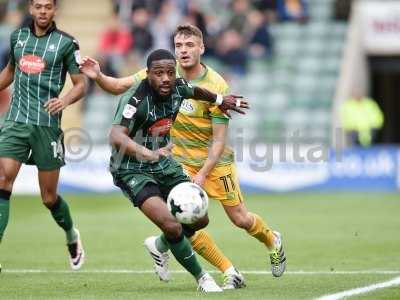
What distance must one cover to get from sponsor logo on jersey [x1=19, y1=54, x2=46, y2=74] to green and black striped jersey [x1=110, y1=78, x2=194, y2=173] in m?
1.29

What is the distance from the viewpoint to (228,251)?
13625 mm

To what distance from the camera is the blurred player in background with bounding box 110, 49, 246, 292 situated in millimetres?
9570

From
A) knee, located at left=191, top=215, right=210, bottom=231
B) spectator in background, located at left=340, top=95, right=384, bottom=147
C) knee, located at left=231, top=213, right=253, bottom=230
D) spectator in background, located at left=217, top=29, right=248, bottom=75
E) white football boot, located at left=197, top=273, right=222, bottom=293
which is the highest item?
knee, located at left=191, top=215, right=210, bottom=231

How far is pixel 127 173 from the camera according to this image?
984cm

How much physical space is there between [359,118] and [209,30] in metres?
4.31

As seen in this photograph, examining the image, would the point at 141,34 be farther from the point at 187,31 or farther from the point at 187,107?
the point at 187,31

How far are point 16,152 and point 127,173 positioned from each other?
139 cm

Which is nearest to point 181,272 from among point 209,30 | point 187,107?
point 187,107

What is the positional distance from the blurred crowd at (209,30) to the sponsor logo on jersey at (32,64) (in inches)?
598

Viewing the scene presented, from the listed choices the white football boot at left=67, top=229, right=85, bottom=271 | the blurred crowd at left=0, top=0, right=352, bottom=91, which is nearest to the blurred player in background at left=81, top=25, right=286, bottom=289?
the white football boot at left=67, top=229, right=85, bottom=271

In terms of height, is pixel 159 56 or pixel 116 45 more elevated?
pixel 159 56

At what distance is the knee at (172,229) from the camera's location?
31.5ft

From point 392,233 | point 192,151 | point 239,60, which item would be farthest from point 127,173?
point 239,60

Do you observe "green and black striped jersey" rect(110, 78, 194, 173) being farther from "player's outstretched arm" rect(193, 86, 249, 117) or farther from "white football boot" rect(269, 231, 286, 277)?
"white football boot" rect(269, 231, 286, 277)
